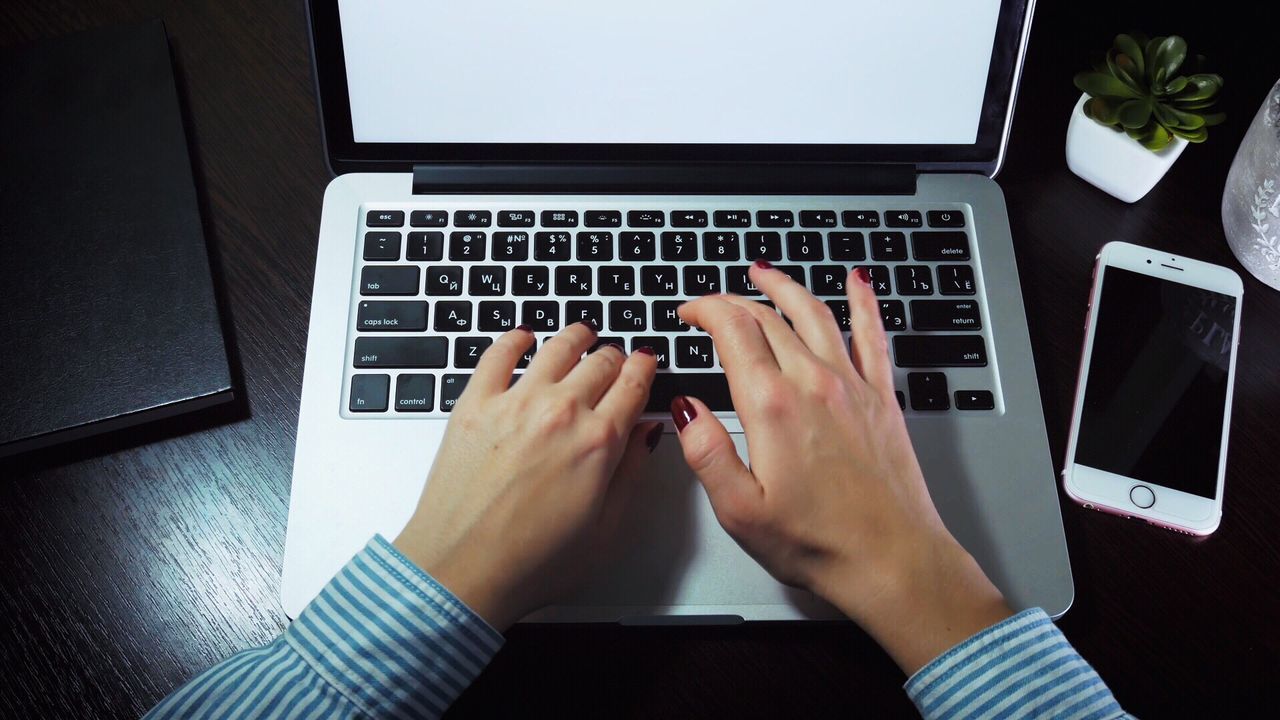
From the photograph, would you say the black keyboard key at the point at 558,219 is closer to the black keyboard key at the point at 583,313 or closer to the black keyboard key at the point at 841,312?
the black keyboard key at the point at 583,313

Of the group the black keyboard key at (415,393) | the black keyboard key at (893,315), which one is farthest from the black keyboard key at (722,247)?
the black keyboard key at (415,393)

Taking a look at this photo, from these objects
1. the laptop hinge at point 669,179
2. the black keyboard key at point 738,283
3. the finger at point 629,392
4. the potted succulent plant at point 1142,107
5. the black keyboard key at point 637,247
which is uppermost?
the potted succulent plant at point 1142,107

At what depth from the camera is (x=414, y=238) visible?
603 millimetres

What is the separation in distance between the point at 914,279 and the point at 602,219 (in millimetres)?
224

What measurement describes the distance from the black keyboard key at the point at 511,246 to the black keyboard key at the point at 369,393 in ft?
0.38

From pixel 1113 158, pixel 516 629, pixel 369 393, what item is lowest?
pixel 516 629

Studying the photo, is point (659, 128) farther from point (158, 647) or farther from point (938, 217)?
point (158, 647)

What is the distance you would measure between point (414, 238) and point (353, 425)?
14 centimetres

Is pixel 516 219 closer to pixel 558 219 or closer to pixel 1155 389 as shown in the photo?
pixel 558 219

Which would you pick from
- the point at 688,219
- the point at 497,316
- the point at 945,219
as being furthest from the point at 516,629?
the point at 945,219

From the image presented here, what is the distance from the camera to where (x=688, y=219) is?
2.04 feet

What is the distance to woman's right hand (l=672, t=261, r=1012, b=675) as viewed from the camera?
476 millimetres

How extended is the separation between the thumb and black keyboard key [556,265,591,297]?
0.47ft

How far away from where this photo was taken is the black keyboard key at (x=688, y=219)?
62 centimetres
